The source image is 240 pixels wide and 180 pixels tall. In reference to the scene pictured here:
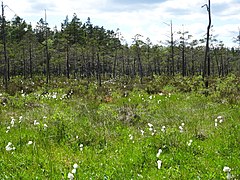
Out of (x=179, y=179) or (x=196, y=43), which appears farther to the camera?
(x=196, y=43)

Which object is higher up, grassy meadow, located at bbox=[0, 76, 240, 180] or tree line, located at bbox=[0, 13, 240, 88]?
tree line, located at bbox=[0, 13, 240, 88]

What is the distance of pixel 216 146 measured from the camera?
7.07 m

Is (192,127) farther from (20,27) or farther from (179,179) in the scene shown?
(20,27)

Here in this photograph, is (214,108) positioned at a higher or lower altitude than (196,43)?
lower

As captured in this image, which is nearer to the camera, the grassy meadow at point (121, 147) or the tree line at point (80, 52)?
the grassy meadow at point (121, 147)

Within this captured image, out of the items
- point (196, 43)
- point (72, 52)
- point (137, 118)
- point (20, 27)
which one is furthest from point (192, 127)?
point (20, 27)

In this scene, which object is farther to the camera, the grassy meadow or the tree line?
the tree line

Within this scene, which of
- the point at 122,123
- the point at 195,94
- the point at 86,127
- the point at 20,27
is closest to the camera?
the point at 86,127

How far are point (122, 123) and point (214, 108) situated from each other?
497 cm

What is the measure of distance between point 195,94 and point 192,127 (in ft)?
29.1

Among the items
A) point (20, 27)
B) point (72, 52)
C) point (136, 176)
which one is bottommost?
point (136, 176)

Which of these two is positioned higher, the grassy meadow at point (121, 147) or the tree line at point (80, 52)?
the tree line at point (80, 52)

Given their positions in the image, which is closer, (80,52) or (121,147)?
(121,147)

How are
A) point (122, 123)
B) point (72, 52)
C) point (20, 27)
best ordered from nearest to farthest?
point (122, 123) → point (72, 52) → point (20, 27)
